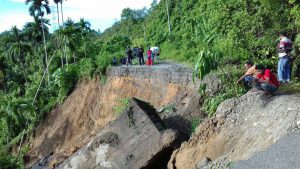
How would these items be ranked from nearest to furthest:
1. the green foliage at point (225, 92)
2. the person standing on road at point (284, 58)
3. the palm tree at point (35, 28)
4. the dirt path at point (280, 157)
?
1. the dirt path at point (280, 157)
2. the person standing on road at point (284, 58)
3. the green foliage at point (225, 92)
4. the palm tree at point (35, 28)

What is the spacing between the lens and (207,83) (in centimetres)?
1627

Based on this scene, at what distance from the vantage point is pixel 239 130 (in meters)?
11.1

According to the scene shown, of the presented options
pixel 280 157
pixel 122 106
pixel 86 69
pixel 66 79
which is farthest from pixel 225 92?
pixel 66 79

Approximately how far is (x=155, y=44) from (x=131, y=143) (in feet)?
95.5

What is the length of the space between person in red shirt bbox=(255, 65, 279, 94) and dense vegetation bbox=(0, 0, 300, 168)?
2067 mm

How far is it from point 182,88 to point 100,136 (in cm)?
609

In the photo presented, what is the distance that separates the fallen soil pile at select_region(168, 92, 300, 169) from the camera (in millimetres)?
10000

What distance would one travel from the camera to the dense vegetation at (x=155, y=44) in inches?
645

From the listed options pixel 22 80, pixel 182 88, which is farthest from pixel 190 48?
pixel 22 80

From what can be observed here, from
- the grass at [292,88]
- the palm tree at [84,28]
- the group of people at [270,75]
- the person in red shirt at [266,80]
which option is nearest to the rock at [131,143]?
the group of people at [270,75]

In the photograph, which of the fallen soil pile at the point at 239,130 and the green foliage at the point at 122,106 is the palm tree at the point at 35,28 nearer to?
the green foliage at the point at 122,106

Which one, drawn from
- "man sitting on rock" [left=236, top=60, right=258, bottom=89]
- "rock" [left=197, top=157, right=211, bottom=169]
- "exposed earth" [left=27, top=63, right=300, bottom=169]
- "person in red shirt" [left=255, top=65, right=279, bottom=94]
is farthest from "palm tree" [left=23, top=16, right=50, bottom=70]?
"rock" [left=197, top=157, right=211, bottom=169]

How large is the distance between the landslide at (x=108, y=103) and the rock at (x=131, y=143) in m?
1.49

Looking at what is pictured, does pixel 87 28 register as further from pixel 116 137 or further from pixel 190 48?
pixel 116 137
